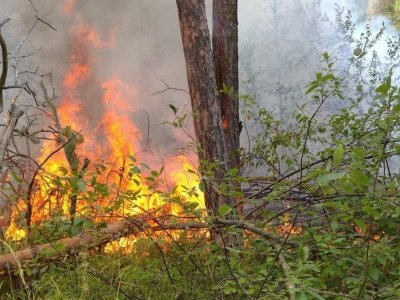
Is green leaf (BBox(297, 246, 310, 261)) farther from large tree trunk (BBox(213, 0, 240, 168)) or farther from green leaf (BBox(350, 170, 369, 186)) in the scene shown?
large tree trunk (BBox(213, 0, 240, 168))

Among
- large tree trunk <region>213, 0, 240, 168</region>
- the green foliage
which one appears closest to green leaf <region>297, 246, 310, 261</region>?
the green foliage

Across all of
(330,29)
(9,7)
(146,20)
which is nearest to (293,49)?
(330,29)

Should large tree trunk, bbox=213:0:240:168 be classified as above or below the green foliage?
above

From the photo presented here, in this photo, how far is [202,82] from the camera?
4027 mm

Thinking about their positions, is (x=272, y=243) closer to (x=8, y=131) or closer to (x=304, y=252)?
(x=304, y=252)

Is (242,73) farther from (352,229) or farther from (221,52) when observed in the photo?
(352,229)

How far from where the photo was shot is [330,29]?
30.1 ft

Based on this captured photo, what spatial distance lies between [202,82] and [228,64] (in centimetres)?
71

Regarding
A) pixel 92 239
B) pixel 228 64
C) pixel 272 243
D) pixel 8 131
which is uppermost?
pixel 228 64

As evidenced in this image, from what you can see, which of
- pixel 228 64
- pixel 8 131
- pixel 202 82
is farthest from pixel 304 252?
pixel 228 64

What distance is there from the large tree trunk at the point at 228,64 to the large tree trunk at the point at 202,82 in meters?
0.51

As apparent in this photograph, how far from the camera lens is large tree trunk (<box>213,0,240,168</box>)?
4559 mm

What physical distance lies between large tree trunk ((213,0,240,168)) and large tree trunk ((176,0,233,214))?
514 millimetres

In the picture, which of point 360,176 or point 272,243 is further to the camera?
point 272,243
